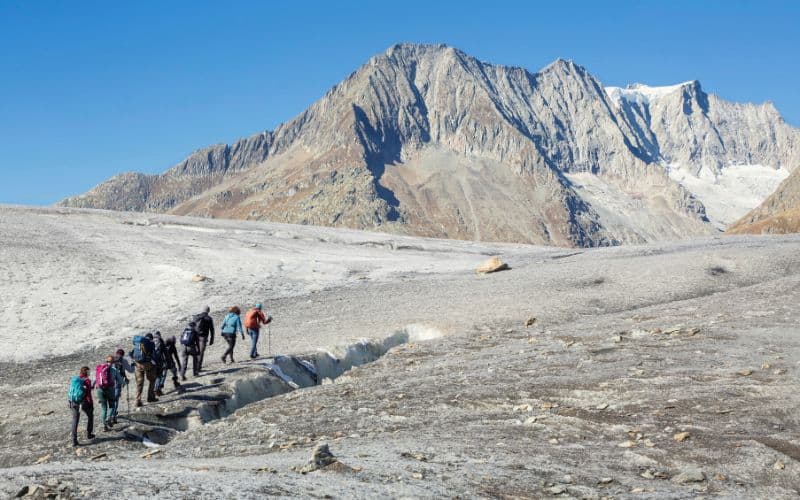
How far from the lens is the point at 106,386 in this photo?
65.0 feet

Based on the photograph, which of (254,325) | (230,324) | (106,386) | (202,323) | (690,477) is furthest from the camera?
(254,325)

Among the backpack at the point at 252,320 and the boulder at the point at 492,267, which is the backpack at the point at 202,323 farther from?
the boulder at the point at 492,267

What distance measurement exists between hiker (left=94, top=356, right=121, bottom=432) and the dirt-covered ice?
0.59 metres

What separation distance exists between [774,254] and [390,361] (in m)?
31.5

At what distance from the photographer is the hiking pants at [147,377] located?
22.1m

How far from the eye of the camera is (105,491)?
34.9ft

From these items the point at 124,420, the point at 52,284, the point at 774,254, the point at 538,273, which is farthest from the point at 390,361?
the point at 774,254

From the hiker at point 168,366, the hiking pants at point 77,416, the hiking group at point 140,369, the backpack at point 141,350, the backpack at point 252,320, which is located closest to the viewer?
the hiking pants at point 77,416

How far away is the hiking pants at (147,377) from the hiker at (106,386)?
1.84m

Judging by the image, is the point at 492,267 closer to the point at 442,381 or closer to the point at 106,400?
the point at 442,381

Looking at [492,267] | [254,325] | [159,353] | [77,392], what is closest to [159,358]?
[159,353]

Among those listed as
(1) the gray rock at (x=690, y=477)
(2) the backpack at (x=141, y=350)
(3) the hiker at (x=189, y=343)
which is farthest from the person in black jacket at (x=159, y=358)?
(1) the gray rock at (x=690, y=477)

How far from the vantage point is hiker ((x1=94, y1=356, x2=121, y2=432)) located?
Answer: 1978 cm

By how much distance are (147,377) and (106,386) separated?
2551 mm
